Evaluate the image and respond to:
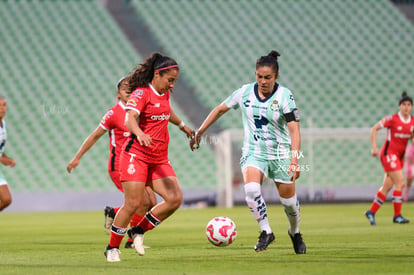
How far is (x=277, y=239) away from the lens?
897cm

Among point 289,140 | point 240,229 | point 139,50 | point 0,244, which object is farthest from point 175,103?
point 289,140

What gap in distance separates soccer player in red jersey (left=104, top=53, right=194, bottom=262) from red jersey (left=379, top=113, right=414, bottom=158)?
6.22m

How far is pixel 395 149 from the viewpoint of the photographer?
12.1 meters

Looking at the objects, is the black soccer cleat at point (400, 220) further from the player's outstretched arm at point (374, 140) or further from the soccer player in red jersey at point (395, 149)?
the player's outstretched arm at point (374, 140)

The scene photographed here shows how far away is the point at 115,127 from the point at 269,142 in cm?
246

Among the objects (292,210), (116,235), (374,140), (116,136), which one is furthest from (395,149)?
(116,235)

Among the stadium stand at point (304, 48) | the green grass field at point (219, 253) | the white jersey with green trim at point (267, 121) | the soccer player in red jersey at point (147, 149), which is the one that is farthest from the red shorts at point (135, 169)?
the stadium stand at point (304, 48)

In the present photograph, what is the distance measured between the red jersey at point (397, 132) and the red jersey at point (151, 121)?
20.6ft

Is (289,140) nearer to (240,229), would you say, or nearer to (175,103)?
(240,229)

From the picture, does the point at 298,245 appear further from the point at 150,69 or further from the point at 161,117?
the point at 150,69

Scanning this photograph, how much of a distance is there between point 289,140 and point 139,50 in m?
18.8

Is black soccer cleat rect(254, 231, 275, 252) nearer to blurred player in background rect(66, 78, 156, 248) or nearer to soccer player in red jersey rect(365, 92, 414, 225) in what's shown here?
blurred player in background rect(66, 78, 156, 248)

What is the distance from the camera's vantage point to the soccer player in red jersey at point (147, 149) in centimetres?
637

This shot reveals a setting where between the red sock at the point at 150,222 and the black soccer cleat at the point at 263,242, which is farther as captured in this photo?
the red sock at the point at 150,222
